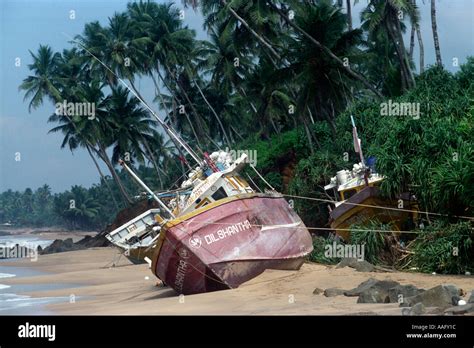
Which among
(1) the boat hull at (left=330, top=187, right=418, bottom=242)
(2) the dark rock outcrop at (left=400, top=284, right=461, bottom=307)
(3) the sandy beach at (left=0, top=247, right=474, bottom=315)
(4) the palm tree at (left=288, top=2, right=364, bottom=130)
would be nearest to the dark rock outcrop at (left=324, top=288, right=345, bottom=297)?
(3) the sandy beach at (left=0, top=247, right=474, bottom=315)

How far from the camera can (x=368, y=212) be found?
22922 millimetres

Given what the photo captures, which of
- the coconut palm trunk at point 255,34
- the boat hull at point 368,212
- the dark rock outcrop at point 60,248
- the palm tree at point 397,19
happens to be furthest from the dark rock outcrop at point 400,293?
the dark rock outcrop at point 60,248

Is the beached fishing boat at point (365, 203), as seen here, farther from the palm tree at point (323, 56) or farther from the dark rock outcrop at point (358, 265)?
the palm tree at point (323, 56)

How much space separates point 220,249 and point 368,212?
7.45m

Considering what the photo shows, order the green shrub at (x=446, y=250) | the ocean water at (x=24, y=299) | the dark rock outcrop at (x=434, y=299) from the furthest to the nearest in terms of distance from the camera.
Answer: the ocean water at (x=24, y=299) → the green shrub at (x=446, y=250) → the dark rock outcrop at (x=434, y=299)

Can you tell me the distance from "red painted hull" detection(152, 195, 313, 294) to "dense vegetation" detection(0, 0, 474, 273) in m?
3.93

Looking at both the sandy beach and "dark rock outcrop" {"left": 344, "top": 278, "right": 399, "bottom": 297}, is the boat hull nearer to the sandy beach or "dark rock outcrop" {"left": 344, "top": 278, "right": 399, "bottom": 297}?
the sandy beach

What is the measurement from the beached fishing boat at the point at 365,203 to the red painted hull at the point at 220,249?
367 cm

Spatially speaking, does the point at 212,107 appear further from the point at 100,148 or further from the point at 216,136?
the point at 100,148

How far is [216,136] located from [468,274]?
47.0 metres

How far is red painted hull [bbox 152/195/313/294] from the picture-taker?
54.7ft

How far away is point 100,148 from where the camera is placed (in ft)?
185

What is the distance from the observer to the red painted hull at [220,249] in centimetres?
1669
